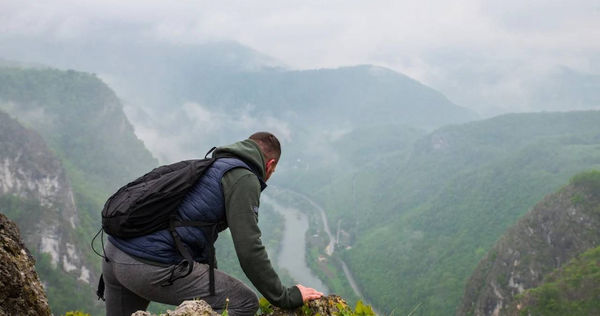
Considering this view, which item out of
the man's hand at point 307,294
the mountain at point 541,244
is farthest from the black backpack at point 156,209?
the mountain at point 541,244

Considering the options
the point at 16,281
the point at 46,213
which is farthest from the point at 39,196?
the point at 16,281

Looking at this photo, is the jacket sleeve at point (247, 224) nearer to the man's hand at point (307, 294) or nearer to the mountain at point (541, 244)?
the man's hand at point (307, 294)

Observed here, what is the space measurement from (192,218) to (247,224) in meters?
0.51

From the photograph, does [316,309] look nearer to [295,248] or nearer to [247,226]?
[247,226]

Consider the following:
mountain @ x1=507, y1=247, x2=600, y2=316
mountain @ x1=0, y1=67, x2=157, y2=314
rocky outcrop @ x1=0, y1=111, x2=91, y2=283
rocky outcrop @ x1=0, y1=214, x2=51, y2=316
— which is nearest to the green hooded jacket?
rocky outcrop @ x1=0, y1=214, x2=51, y2=316

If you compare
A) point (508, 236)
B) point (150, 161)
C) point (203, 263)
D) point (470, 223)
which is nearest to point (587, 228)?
point (508, 236)

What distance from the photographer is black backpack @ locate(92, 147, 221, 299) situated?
3492mm

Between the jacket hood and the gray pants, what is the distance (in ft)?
2.96

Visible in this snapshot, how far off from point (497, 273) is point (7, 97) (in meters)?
155

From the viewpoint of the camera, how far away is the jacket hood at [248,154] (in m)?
3.71

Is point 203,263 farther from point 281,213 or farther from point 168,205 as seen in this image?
point 281,213

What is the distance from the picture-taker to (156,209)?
3500 millimetres

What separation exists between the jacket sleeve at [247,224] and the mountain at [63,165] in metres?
66.0

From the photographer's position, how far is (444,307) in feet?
263
